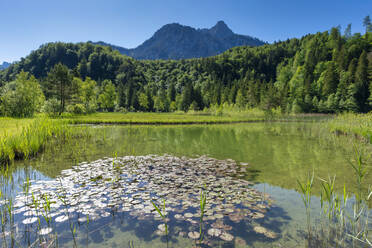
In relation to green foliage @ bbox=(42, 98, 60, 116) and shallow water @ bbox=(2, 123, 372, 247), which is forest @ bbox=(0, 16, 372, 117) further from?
shallow water @ bbox=(2, 123, 372, 247)

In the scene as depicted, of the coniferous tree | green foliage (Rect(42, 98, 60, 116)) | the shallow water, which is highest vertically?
the coniferous tree

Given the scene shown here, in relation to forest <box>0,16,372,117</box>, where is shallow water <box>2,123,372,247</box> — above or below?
below

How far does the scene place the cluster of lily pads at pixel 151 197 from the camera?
5.44 meters

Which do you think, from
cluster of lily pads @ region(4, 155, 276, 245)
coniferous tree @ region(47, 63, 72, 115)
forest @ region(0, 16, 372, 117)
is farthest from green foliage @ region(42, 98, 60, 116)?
cluster of lily pads @ region(4, 155, 276, 245)

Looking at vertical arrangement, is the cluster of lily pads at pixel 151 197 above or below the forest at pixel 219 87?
below

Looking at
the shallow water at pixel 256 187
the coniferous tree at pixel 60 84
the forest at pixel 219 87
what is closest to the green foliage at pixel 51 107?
the forest at pixel 219 87

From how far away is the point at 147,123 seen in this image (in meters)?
43.8

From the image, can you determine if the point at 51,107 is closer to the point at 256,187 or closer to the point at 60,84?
the point at 60,84

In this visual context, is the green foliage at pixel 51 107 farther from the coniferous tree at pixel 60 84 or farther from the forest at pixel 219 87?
the coniferous tree at pixel 60 84

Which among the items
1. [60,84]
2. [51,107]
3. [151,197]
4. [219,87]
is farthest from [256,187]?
[219,87]

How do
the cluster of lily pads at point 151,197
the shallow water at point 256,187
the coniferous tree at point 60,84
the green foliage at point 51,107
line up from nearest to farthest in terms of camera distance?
the shallow water at point 256,187
the cluster of lily pads at point 151,197
the green foliage at point 51,107
the coniferous tree at point 60,84

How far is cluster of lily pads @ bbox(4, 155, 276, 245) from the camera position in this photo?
5441 millimetres

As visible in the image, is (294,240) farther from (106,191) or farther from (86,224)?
(106,191)

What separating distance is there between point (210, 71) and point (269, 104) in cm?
10610
